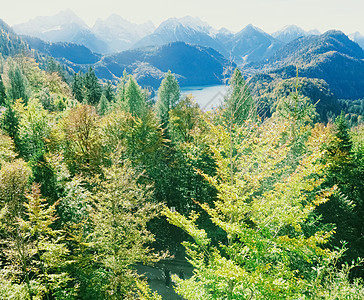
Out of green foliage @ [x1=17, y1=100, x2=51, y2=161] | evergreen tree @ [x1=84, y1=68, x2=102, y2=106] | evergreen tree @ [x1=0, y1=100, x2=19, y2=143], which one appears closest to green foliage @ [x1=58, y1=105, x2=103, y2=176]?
green foliage @ [x1=17, y1=100, x2=51, y2=161]

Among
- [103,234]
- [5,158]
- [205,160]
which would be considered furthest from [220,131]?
[5,158]

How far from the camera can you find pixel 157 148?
78.4ft

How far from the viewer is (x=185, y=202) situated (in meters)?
24.4

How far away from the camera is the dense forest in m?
6.79

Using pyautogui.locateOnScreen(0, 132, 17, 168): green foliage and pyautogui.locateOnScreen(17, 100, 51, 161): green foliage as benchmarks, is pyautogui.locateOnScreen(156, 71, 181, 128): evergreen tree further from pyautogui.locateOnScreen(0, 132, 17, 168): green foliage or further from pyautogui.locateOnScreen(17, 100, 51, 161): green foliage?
pyautogui.locateOnScreen(0, 132, 17, 168): green foliage

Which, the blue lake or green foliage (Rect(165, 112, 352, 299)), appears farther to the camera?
the blue lake

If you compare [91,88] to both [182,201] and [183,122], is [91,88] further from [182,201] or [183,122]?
[182,201]

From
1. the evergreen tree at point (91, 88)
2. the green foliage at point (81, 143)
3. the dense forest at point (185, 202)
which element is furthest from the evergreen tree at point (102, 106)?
the green foliage at point (81, 143)

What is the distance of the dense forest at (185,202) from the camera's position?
679cm

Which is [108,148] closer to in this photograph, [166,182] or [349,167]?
[166,182]

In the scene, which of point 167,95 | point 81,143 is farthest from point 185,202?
point 167,95

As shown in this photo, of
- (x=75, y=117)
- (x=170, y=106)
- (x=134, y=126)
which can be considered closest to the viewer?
(x=75, y=117)

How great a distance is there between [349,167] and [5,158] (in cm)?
2740

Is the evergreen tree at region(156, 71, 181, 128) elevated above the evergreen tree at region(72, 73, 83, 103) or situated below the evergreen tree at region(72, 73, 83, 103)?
above
